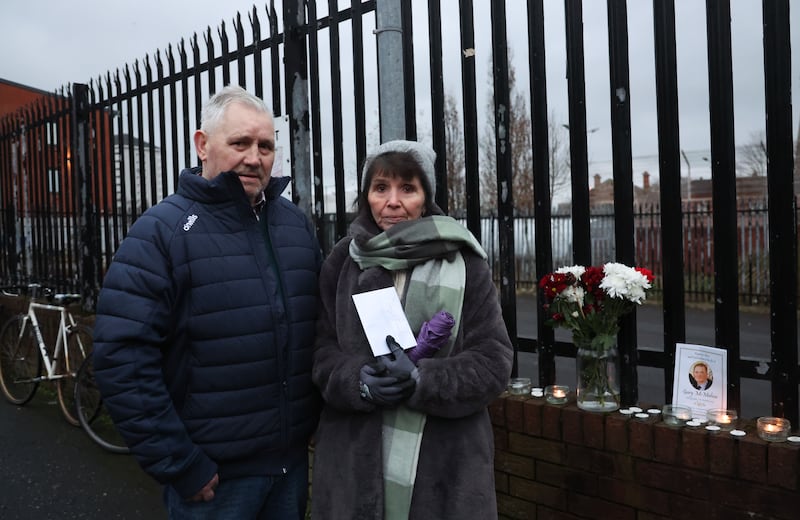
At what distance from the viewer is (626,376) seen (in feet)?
8.73

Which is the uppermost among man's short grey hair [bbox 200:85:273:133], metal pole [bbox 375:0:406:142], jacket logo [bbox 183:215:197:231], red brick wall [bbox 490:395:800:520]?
metal pole [bbox 375:0:406:142]

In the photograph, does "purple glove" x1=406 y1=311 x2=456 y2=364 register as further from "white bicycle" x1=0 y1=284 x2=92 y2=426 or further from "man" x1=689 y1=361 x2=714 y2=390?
"white bicycle" x1=0 y1=284 x2=92 y2=426

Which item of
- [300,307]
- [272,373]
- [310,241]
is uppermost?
[310,241]

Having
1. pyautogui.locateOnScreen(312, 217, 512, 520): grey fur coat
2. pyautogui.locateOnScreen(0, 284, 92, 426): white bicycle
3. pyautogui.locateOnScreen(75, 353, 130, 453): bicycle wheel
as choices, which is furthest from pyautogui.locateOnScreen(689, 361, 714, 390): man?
pyautogui.locateOnScreen(0, 284, 92, 426): white bicycle

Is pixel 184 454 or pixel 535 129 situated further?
pixel 535 129

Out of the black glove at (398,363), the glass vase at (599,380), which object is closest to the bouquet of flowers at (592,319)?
the glass vase at (599,380)

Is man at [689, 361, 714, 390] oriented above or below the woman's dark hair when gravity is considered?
below

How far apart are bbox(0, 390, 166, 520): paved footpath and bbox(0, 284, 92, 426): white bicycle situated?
32 centimetres

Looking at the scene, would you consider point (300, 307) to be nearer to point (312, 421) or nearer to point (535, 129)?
point (312, 421)

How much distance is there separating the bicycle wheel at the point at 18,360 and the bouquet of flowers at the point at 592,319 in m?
5.25

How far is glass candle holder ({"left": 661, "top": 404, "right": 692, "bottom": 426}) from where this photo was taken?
238 cm

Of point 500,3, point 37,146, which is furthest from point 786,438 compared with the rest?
point 37,146

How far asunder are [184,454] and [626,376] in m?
1.82

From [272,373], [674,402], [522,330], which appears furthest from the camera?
[522,330]
